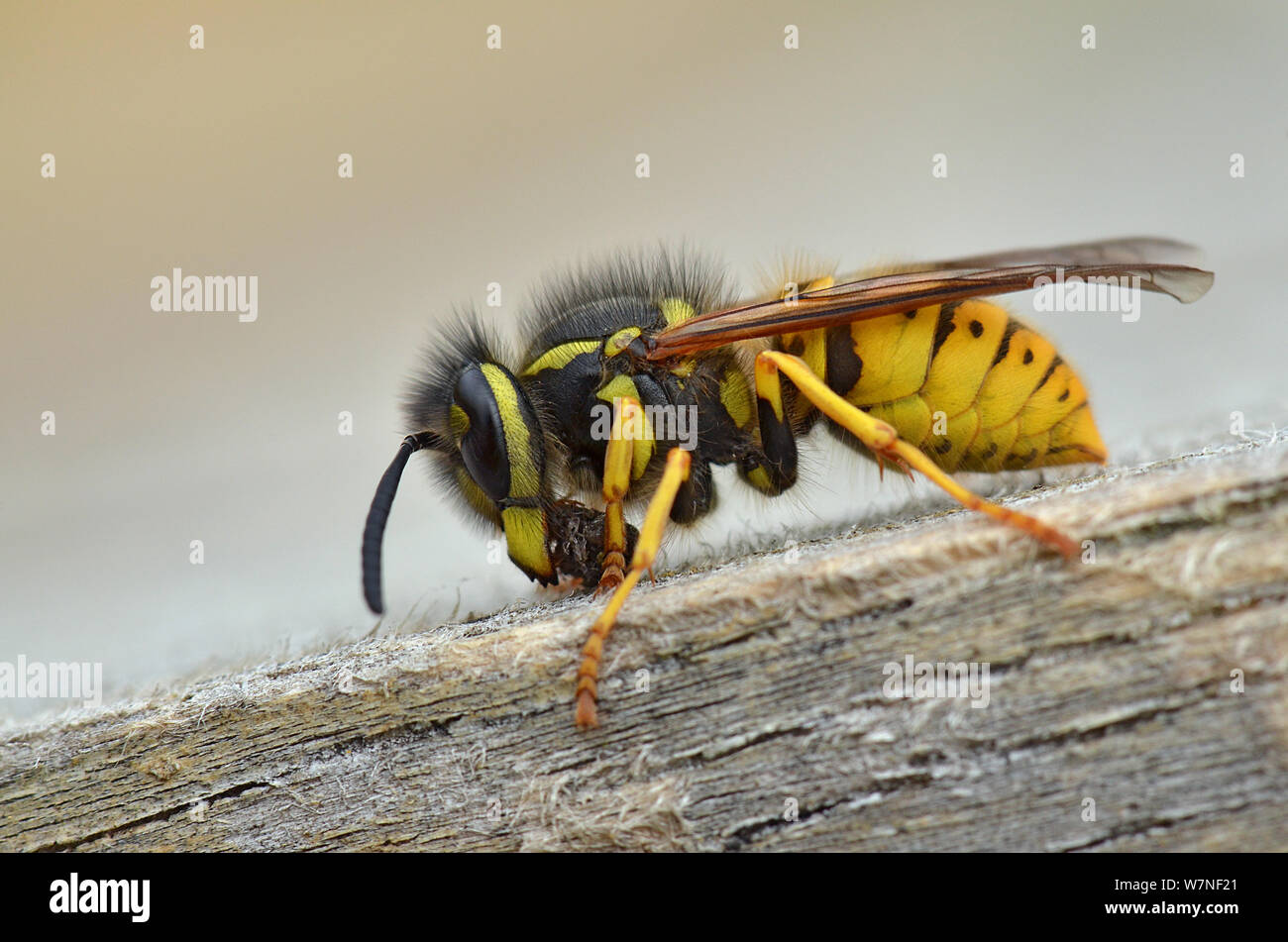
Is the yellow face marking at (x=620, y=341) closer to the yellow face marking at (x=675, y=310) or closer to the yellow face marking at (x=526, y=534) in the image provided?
the yellow face marking at (x=675, y=310)

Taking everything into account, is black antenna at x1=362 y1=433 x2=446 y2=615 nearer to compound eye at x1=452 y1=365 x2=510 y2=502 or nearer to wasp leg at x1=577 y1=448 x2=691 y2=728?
compound eye at x1=452 y1=365 x2=510 y2=502

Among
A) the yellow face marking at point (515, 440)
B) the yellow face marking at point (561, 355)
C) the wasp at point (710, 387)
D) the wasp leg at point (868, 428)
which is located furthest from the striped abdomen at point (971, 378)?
the yellow face marking at point (515, 440)

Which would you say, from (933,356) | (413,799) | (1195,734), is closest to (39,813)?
(413,799)

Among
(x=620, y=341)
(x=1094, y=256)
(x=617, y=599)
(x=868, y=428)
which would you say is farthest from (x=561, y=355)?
(x=1094, y=256)

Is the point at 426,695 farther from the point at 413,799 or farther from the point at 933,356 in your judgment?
the point at 933,356

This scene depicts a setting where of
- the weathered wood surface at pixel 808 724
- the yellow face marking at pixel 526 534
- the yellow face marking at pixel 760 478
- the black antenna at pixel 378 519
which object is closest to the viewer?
the weathered wood surface at pixel 808 724

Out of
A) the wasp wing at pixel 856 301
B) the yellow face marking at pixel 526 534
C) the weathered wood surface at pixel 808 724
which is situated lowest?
the weathered wood surface at pixel 808 724

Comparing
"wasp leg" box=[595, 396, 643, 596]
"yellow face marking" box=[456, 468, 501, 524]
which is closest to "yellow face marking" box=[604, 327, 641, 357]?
"wasp leg" box=[595, 396, 643, 596]
